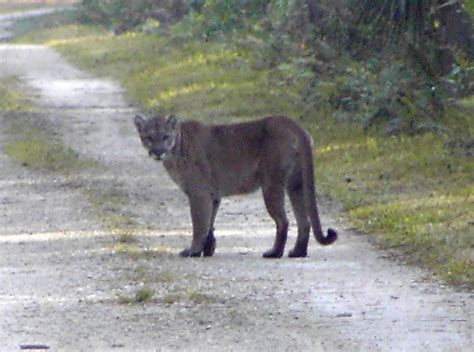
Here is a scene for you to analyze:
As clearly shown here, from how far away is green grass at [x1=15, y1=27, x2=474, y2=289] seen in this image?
1127 centimetres

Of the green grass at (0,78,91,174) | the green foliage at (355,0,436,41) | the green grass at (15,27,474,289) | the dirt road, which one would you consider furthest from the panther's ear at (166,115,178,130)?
the green foliage at (355,0,436,41)

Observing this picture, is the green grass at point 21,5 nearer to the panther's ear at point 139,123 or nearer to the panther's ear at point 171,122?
the panther's ear at point 139,123

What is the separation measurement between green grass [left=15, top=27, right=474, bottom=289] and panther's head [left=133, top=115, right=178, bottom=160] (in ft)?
6.27

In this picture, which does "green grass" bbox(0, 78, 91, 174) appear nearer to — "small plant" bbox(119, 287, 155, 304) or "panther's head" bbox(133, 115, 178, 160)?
"panther's head" bbox(133, 115, 178, 160)

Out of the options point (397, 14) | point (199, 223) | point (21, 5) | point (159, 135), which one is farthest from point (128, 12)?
point (199, 223)

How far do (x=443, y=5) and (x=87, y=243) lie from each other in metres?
6.06

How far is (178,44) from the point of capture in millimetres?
29656

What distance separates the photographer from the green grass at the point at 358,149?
11.3m

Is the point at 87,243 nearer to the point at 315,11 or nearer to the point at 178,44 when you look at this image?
the point at 315,11

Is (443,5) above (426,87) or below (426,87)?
above

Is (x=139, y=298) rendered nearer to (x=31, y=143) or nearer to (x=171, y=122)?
(x=171, y=122)

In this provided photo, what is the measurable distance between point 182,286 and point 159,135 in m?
1.92

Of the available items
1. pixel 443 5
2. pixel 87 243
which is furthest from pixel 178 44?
pixel 87 243

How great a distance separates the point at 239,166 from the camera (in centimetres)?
1112
